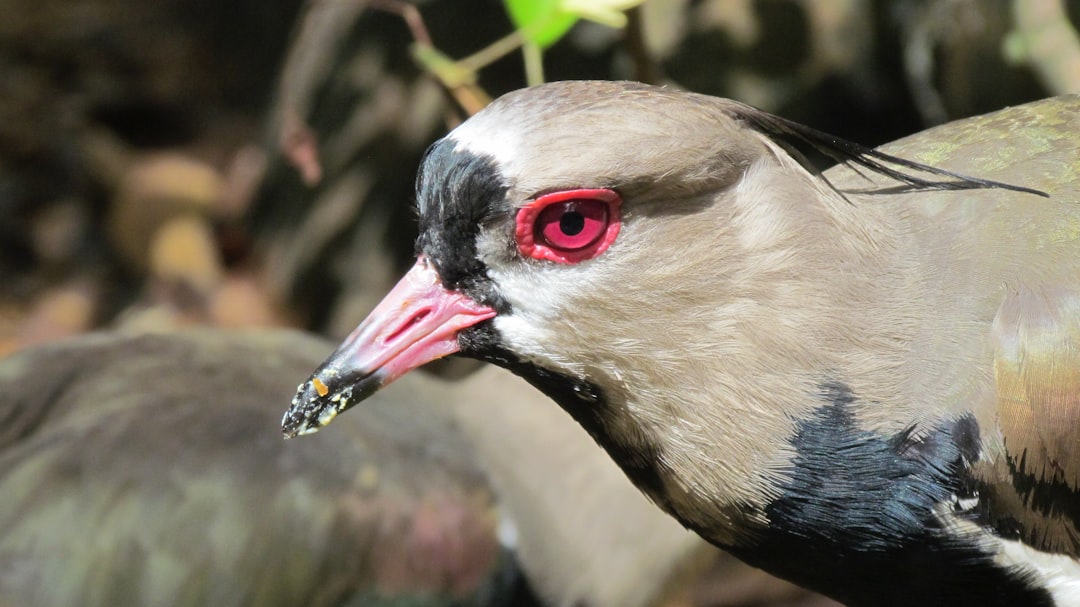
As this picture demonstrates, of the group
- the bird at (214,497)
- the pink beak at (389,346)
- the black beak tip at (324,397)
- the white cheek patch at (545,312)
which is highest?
the white cheek patch at (545,312)

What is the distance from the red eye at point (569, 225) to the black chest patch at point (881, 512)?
0.38 m

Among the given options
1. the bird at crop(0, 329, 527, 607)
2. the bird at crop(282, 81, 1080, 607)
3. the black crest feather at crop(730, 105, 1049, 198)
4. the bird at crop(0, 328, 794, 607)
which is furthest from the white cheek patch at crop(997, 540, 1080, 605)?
the bird at crop(0, 329, 527, 607)

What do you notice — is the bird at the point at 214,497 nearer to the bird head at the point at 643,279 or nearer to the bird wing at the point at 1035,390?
the bird head at the point at 643,279

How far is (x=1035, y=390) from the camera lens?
1.67m

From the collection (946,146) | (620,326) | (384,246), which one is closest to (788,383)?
(620,326)

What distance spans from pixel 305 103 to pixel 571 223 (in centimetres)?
288

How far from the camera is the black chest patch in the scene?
166cm

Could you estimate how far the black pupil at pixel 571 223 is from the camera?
1.56m

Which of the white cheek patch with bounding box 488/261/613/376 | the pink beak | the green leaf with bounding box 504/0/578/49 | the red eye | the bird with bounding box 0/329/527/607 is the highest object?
the green leaf with bounding box 504/0/578/49

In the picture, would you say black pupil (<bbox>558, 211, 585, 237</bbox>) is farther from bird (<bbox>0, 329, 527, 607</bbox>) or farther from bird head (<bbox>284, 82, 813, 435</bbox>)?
bird (<bbox>0, 329, 527, 607</bbox>)

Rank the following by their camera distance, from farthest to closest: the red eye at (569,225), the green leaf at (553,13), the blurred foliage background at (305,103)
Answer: the blurred foliage background at (305,103)
the green leaf at (553,13)
the red eye at (569,225)

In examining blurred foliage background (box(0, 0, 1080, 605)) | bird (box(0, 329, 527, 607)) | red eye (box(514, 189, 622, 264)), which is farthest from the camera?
blurred foliage background (box(0, 0, 1080, 605))

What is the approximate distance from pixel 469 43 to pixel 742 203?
2246mm

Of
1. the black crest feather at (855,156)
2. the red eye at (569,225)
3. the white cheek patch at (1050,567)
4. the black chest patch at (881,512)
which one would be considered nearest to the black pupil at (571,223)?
the red eye at (569,225)
